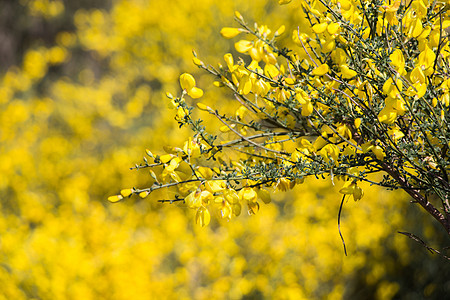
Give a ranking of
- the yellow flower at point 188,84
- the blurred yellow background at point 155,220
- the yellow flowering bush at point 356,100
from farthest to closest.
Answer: the blurred yellow background at point 155,220, the yellow flower at point 188,84, the yellow flowering bush at point 356,100

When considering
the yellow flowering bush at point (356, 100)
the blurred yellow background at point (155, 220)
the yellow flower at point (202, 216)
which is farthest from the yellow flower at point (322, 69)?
the blurred yellow background at point (155, 220)

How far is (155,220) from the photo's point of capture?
442cm

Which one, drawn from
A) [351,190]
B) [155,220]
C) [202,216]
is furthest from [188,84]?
A: [155,220]

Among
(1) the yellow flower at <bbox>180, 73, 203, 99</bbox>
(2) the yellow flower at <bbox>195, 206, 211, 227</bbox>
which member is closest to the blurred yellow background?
(1) the yellow flower at <bbox>180, 73, 203, 99</bbox>

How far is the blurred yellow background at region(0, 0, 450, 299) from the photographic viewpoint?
2.68m

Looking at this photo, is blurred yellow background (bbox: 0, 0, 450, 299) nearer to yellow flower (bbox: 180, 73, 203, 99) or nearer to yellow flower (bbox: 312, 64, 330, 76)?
yellow flower (bbox: 180, 73, 203, 99)

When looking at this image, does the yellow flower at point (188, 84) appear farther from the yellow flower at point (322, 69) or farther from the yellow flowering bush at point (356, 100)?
the yellow flower at point (322, 69)

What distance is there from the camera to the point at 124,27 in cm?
635

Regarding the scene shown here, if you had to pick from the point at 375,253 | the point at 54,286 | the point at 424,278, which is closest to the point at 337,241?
the point at 375,253

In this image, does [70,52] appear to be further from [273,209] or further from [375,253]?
[375,253]

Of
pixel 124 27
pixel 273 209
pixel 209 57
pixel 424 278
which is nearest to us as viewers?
pixel 424 278

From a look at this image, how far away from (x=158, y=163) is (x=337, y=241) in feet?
7.86


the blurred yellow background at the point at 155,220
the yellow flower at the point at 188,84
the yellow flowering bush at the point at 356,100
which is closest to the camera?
the yellow flowering bush at the point at 356,100

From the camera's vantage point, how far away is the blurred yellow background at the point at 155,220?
268 centimetres
